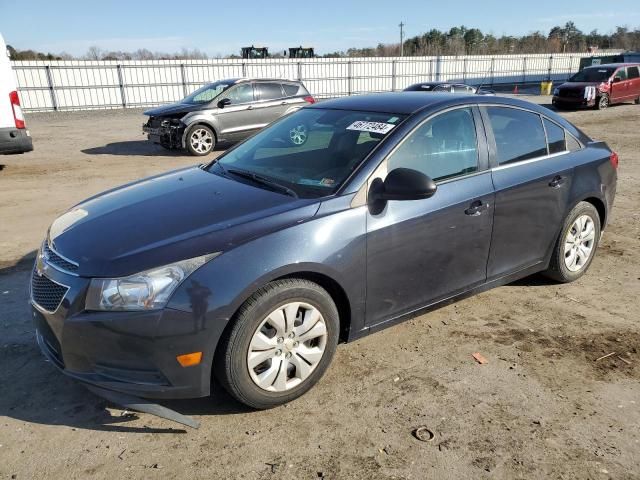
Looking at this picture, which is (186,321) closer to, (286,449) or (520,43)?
(286,449)

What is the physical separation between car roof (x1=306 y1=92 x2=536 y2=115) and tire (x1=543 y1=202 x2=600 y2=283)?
0.97 m

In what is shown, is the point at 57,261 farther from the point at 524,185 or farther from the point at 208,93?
the point at 208,93

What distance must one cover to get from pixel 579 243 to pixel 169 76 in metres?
25.1

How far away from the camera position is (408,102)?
377 cm

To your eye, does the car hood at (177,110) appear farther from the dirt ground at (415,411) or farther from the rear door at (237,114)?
the dirt ground at (415,411)

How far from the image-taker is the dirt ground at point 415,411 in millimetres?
2547

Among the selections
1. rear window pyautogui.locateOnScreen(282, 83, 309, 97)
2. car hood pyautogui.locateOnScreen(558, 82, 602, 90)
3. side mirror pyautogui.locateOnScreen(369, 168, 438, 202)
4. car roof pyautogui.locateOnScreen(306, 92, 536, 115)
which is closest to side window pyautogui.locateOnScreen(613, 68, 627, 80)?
car hood pyautogui.locateOnScreen(558, 82, 602, 90)

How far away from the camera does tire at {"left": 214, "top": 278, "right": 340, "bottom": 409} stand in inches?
106

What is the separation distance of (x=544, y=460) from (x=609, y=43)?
10532 centimetres

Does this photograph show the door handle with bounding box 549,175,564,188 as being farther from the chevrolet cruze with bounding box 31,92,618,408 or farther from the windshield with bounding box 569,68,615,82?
→ the windshield with bounding box 569,68,615,82

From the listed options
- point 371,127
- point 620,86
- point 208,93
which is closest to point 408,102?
point 371,127

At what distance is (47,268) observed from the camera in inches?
114

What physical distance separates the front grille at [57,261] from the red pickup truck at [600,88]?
22.2 meters

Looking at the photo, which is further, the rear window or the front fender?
the rear window
